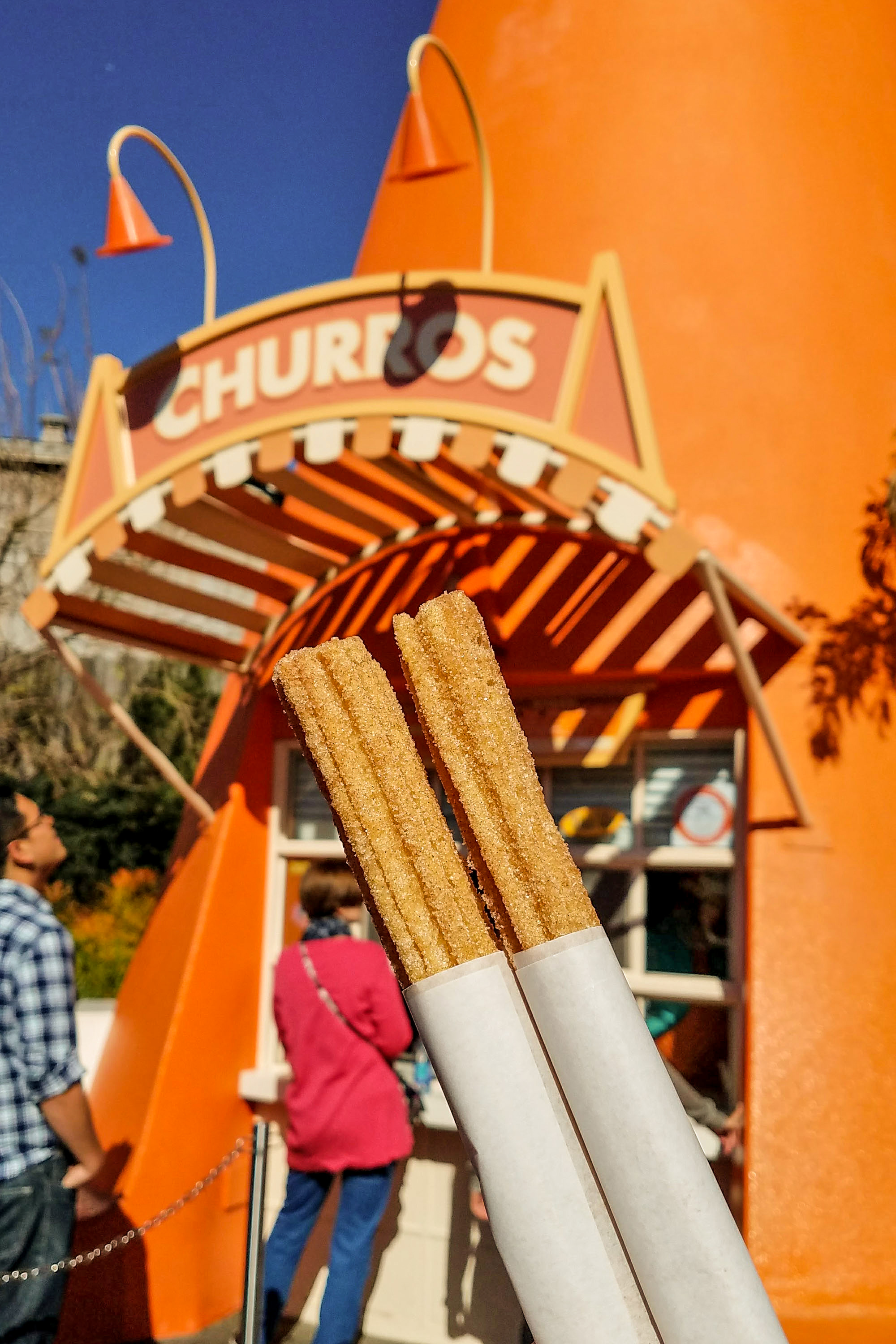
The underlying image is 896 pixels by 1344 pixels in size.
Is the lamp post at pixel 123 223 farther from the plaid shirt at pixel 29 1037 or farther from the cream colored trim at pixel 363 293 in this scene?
the plaid shirt at pixel 29 1037

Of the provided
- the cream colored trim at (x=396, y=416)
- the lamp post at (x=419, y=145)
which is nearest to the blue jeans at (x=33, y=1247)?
the cream colored trim at (x=396, y=416)

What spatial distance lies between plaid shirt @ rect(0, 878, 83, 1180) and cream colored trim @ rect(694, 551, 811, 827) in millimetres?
2123

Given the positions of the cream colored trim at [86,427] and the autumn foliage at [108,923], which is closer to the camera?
the cream colored trim at [86,427]

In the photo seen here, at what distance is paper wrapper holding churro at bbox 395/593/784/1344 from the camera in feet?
3.52

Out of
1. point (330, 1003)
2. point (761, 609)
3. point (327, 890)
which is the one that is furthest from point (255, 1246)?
point (761, 609)

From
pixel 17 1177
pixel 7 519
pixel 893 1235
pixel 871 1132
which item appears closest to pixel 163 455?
pixel 17 1177

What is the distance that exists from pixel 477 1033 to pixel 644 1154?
0.65ft

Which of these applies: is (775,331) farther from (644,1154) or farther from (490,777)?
(644,1154)

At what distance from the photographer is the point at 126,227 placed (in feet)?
12.7

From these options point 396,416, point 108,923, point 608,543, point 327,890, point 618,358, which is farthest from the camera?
point 108,923

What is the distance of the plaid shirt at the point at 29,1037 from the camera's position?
9.88 ft

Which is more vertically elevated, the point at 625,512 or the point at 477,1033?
the point at 625,512

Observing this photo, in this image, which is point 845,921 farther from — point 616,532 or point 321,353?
point 321,353

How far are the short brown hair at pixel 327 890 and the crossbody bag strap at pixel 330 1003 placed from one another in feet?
0.55
